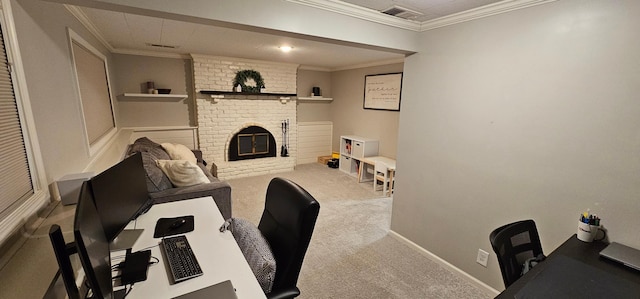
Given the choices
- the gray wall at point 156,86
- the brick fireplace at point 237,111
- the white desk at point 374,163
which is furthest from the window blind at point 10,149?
the white desk at point 374,163

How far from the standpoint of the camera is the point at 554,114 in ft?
5.46

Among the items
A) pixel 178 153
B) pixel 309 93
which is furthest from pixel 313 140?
pixel 178 153

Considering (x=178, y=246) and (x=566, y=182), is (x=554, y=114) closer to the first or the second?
(x=566, y=182)

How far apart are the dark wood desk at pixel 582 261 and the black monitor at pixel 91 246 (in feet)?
4.44

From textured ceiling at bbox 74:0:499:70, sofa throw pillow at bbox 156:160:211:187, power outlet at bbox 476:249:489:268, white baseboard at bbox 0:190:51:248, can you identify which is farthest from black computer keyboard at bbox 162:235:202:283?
power outlet at bbox 476:249:489:268

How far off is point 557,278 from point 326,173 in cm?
434

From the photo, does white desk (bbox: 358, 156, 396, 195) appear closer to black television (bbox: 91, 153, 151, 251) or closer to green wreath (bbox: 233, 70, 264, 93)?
green wreath (bbox: 233, 70, 264, 93)

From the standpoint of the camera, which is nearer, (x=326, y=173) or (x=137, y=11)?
(x=137, y=11)

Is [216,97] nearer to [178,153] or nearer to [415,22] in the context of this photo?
[178,153]

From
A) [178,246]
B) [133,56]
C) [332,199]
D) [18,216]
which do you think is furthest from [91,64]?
[332,199]

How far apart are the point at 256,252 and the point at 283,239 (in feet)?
0.47

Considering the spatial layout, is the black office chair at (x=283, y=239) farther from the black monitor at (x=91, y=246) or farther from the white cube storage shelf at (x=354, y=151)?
the white cube storage shelf at (x=354, y=151)

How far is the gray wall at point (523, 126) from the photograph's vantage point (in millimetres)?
1433

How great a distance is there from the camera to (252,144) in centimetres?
538
